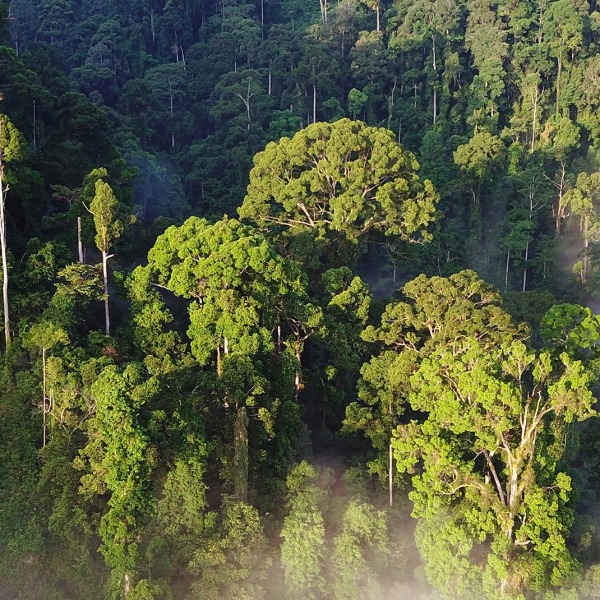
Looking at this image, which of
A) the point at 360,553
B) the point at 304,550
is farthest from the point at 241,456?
the point at 360,553

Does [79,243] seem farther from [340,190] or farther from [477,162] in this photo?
[477,162]

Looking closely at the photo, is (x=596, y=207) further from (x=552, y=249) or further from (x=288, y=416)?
(x=288, y=416)

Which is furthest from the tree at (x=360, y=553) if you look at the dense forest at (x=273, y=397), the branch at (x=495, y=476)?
the branch at (x=495, y=476)

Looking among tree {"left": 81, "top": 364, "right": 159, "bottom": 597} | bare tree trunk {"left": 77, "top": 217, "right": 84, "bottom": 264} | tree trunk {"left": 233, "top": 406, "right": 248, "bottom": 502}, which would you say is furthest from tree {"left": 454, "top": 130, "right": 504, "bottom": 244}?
tree {"left": 81, "top": 364, "right": 159, "bottom": 597}

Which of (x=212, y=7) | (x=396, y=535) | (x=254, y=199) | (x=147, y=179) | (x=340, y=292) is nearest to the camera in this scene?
(x=396, y=535)

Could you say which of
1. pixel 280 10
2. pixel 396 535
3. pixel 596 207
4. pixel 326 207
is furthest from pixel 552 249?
pixel 280 10

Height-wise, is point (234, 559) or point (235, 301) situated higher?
point (235, 301)

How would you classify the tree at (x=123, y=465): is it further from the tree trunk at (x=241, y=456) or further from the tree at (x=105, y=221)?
the tree at (x=105, y=221)
